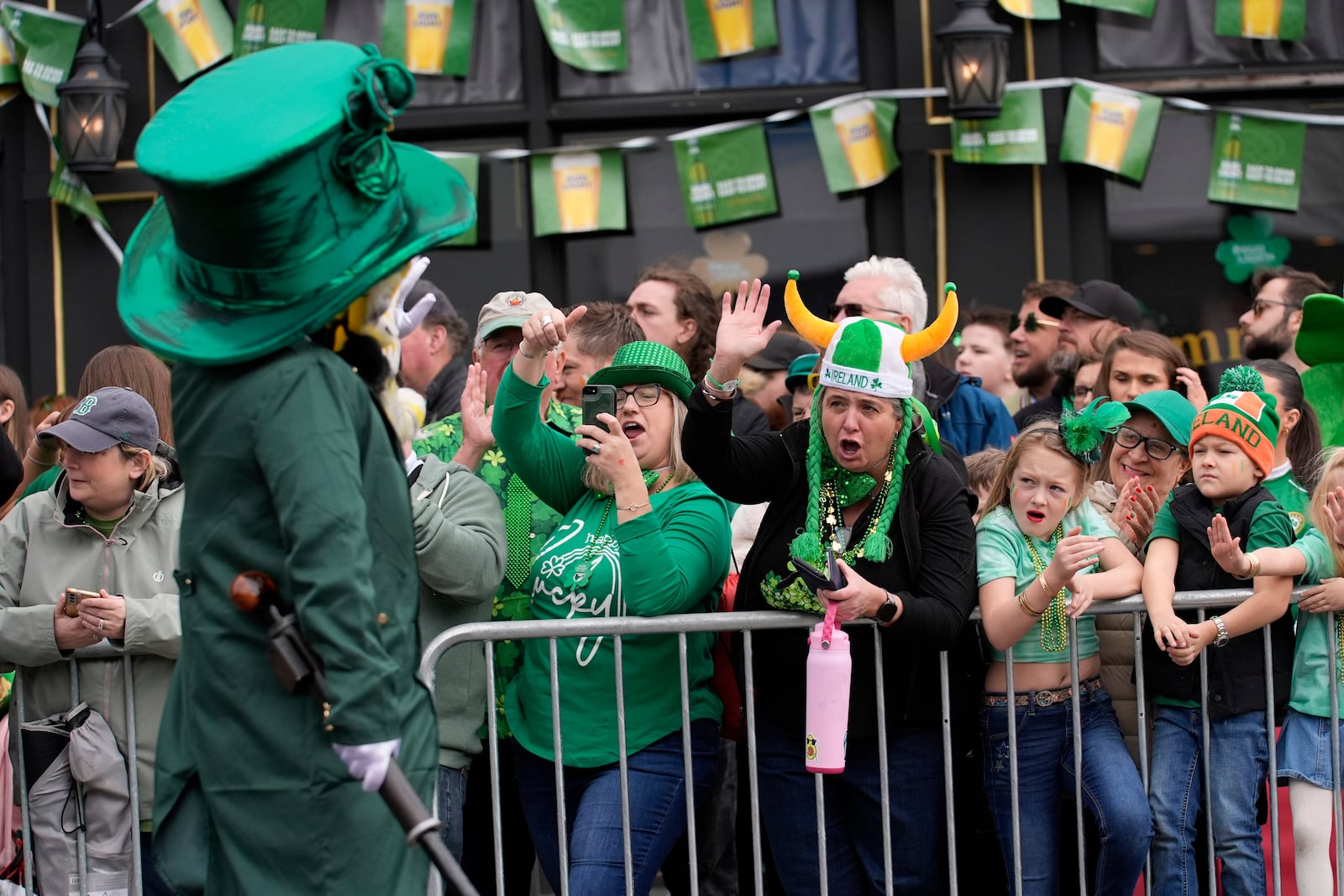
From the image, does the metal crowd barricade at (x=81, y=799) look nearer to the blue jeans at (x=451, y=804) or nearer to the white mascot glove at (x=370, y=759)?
A: the blue jeans at (x=451, y=804)

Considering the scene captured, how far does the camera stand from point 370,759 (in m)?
2.99

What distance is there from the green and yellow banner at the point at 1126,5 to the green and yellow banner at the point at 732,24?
1.54 metres

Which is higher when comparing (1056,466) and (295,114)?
(295,114)

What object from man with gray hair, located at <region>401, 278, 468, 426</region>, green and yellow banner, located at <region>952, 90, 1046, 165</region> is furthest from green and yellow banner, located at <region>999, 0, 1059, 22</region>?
man with gray hair, located at <region>401, 278, 468, 426</region>

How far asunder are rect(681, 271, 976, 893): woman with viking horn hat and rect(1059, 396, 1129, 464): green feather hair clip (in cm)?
33

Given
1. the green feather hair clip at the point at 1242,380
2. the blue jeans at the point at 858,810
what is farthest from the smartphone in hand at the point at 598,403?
the green feather hair clip at the point at 1242,380

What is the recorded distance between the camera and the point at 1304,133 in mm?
8367

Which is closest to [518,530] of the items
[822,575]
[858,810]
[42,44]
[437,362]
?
[822,575]

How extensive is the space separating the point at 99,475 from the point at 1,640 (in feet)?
1.76

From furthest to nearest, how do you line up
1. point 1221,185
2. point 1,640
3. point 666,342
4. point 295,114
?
point 1221,185 < point 666,342 < point 1,640 < point 295,114

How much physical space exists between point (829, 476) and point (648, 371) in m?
0.61

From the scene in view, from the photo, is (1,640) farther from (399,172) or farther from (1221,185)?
(1221,185)

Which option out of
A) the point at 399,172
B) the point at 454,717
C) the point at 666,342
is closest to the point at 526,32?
the point at 666,342

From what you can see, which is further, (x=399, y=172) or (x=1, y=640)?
(x=1, y=640)
